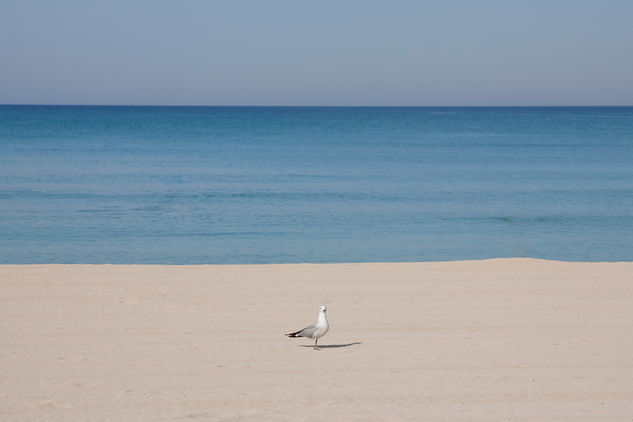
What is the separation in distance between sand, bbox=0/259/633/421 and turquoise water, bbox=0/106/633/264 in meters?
Answer: 4.15

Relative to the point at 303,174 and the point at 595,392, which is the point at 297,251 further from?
the point at 303,174

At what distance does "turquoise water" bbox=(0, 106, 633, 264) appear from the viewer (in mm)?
18812

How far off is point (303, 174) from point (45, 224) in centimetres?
1688

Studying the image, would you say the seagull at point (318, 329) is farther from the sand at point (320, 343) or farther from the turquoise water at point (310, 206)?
the turquoise water at point (310, 206)

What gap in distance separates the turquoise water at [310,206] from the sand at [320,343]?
415 centimetres

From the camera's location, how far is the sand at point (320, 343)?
7281mm

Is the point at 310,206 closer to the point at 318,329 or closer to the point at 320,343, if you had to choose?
the point at 320,343

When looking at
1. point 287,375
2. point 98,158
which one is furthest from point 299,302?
point 98,158

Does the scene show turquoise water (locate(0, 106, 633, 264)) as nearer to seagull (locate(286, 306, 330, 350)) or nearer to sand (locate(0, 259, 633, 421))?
sand (locate(0, 259, 633, 421))

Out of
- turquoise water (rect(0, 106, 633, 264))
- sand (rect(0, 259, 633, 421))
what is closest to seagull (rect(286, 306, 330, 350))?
Answer: sand (rect(0, 259, 633, 421))

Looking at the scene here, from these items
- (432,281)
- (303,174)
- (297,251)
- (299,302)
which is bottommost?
(299,302)

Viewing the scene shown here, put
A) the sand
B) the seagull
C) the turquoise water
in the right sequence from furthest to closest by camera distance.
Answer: the turquoise water
the seagull
the sand

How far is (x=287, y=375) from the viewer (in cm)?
823

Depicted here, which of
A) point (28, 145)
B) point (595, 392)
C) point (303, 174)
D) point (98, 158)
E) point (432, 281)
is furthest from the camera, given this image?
point (28, 145)
